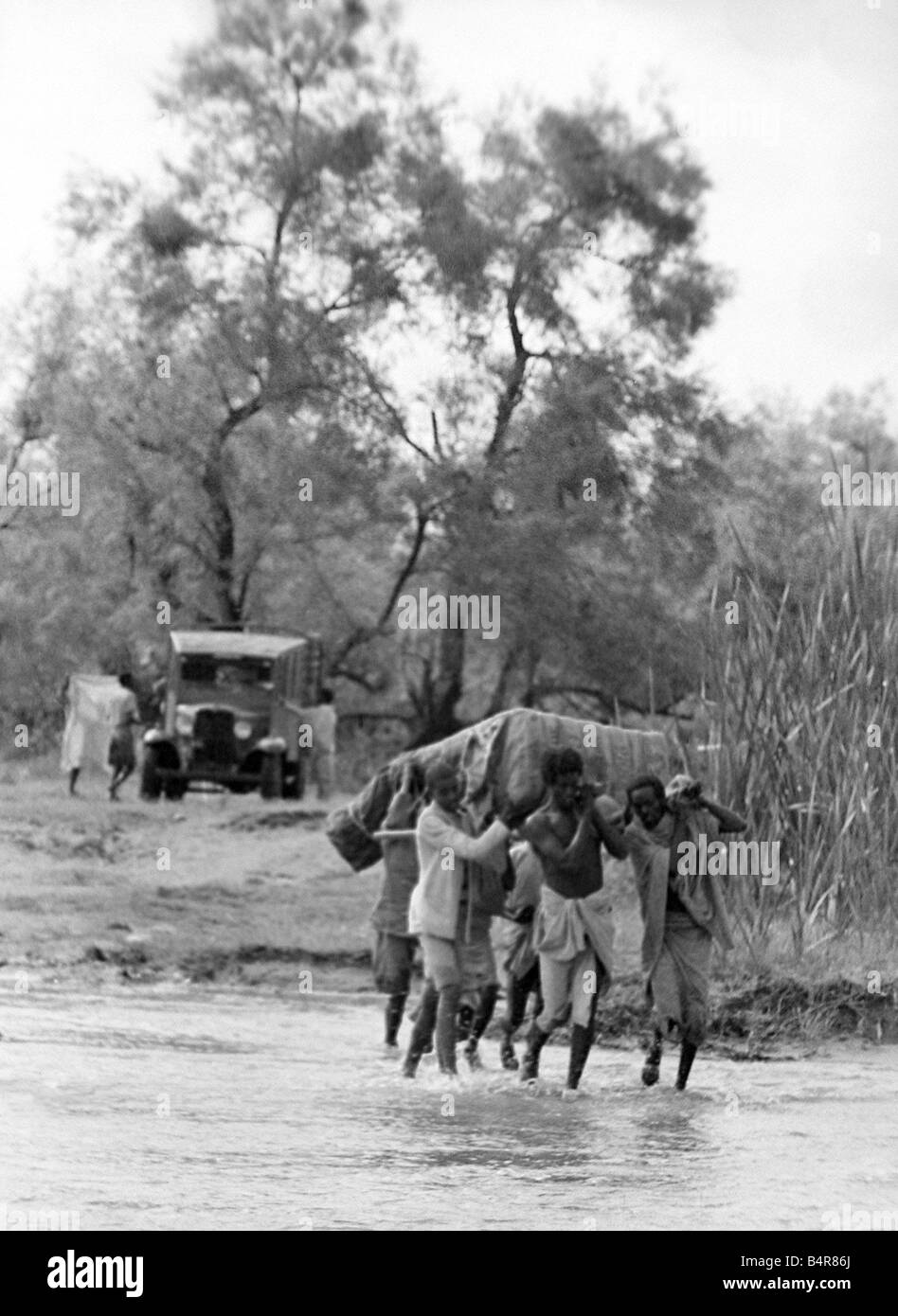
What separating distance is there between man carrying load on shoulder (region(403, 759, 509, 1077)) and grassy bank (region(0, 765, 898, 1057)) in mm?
2668

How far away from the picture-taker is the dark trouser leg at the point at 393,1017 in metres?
11.6

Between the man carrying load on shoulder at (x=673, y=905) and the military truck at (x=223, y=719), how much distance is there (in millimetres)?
14287

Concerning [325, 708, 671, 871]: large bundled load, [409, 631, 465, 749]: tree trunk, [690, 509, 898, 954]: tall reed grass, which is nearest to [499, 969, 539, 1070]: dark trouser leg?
[325, 708, 671, 871]: large bundled load

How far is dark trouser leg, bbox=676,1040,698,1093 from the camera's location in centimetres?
984

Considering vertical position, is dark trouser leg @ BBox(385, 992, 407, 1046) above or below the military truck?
below

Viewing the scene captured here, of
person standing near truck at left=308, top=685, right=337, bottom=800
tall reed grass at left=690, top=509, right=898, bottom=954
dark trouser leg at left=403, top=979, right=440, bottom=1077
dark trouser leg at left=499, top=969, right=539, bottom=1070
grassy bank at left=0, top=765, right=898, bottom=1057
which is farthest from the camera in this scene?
person standing near truck at left=308, top=685, right=337, bottom=800

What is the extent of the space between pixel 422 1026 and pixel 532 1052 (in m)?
0.52

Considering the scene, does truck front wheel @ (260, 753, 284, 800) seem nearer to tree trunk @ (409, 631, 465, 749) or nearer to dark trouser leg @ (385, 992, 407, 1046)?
tree trunk @ (409, 631, 465, 749)

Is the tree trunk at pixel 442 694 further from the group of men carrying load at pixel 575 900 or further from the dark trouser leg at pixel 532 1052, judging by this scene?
the group of men carrying load at pixel 575 900

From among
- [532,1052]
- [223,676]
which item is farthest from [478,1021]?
[223,676]

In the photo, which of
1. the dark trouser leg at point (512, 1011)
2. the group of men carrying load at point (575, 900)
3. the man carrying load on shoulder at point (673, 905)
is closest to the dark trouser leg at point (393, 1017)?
the dark trouser leg at point (512, 1011)

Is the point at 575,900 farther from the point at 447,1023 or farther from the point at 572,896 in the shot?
the point at 447,1023
